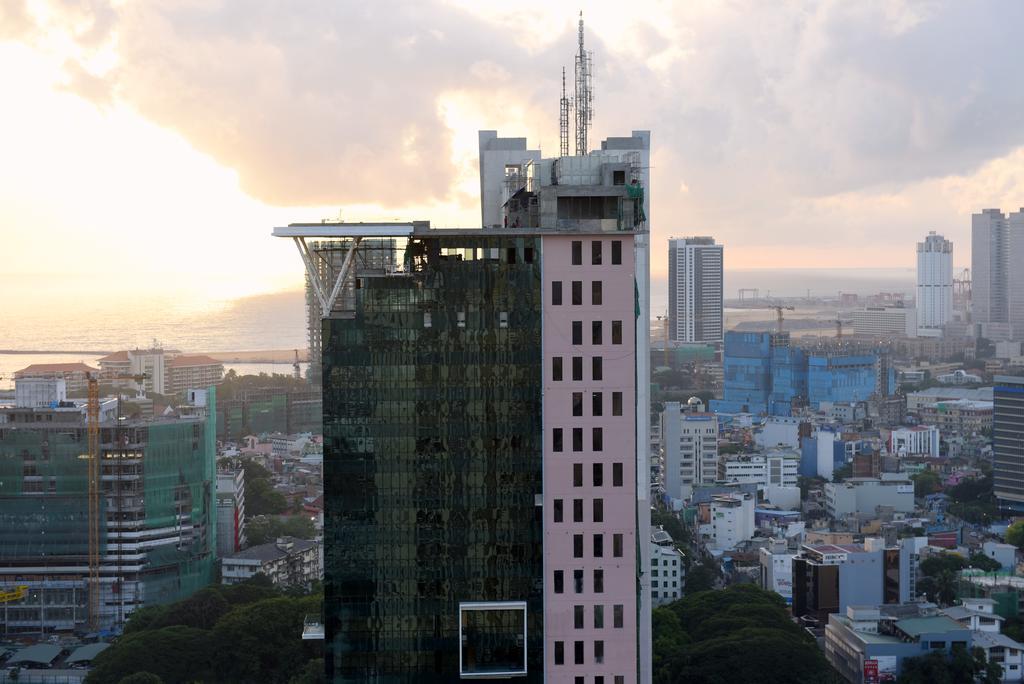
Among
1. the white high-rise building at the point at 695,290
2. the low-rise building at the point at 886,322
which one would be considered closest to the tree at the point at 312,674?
the white high-rise building at the point at 695,290

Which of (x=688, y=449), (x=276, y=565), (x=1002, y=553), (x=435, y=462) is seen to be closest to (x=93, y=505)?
(x=276, y=565)

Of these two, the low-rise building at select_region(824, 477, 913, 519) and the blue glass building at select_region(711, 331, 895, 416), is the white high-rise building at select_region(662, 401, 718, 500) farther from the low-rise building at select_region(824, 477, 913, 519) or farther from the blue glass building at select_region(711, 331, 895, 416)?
the blue glass building at select_region(711, 331, 895, 416)

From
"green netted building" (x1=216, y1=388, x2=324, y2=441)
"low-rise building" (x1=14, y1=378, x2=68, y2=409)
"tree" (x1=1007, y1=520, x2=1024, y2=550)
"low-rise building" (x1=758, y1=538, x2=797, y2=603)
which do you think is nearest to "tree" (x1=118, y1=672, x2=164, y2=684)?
"low-rise building" (x1=14, y1=378, x2=68, y2=409)

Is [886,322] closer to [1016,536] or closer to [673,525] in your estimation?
[1016,536]

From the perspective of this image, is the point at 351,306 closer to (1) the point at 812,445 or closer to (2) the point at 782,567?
(2) the point at 782,567

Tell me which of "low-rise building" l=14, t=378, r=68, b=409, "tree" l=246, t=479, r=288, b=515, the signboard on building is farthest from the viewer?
"tree" l=246, t=479, r=288, b=515

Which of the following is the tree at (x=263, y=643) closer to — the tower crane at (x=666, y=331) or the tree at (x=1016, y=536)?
the tree at (x=1016, y=536)

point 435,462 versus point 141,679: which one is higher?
point 435,462

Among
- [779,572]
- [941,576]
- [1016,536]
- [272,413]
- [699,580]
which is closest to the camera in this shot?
[941,576]
